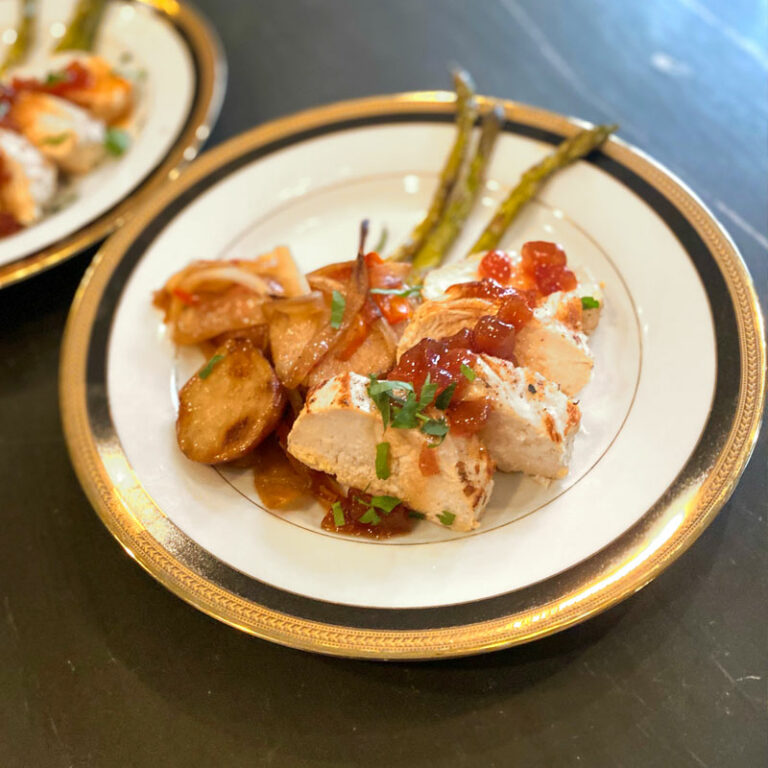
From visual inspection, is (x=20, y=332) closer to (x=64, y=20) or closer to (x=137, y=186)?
(x=137, y=186)

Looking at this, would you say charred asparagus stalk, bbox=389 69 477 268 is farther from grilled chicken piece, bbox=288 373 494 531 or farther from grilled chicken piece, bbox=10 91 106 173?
grilled chicken piece, bbox=10 91 106 173

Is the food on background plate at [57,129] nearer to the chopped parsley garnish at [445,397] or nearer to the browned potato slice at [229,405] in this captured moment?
the browned potato slice at [229,405]

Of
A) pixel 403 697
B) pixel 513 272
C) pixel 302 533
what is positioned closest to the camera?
pixel 403 697

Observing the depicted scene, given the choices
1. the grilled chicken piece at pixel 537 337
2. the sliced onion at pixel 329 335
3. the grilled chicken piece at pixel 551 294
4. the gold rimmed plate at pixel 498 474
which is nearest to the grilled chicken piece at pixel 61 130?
the gold rimmed plate at pixel 498 474

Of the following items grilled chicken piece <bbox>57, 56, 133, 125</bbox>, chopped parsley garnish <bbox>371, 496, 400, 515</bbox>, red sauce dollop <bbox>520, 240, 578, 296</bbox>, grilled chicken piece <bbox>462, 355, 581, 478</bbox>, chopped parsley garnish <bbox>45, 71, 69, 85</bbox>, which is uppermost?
red sauce dollop <bbox>520, 240, 578, 296</bbox>

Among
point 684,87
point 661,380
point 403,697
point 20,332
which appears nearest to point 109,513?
point 403,697

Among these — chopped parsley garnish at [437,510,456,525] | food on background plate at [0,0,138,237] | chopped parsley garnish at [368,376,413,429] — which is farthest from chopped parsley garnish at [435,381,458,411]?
food on background plate at [0,0,138,237]
